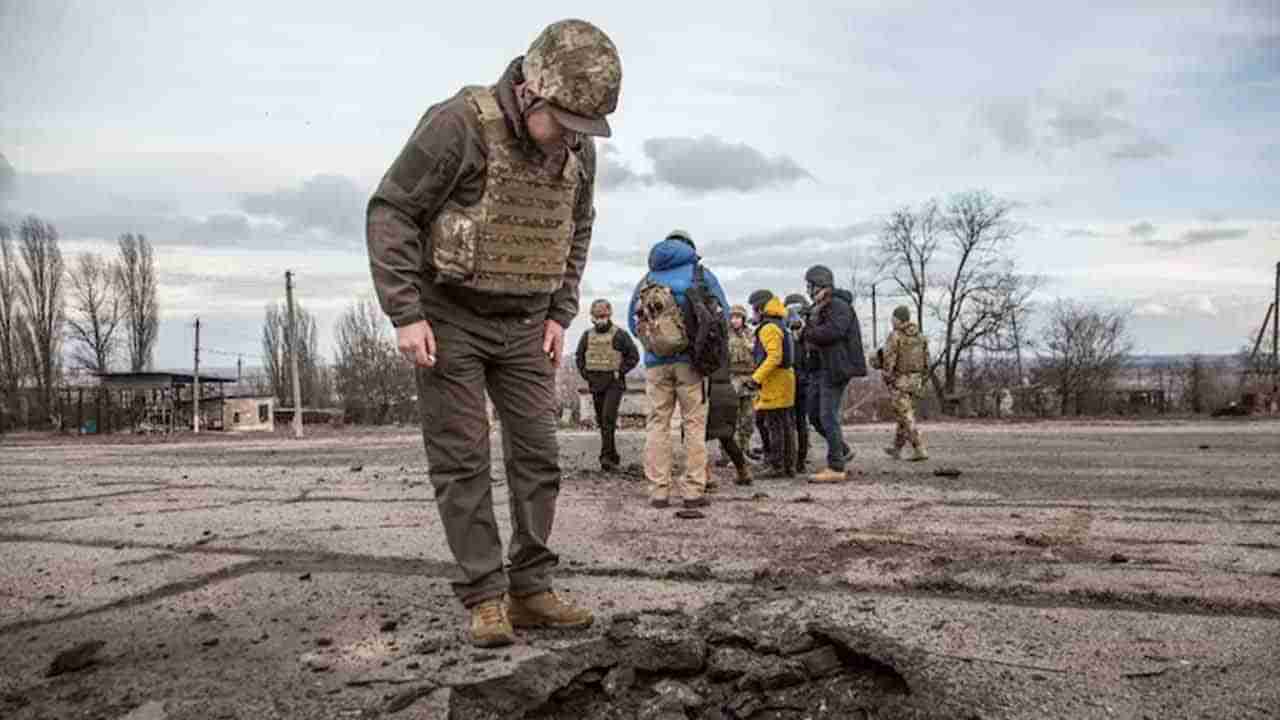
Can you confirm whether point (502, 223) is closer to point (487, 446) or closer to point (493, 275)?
point (493, 275)

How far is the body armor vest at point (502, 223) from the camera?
3193 millimetres

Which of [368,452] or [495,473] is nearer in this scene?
[495,473]

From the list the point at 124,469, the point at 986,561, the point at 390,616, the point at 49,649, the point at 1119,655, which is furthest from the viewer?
the point at 124,469

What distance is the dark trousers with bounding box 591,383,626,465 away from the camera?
31.8ft

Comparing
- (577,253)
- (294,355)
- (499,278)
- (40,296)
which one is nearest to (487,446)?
(499,278)

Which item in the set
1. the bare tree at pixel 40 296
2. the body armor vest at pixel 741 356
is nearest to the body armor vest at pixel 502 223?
the body armor vest at pixel 741 356

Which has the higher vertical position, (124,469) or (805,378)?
(805,378)

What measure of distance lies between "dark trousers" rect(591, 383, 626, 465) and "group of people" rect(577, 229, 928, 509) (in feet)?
0.05

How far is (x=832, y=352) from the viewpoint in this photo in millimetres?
8453

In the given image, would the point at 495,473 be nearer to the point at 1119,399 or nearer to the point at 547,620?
the point at 547,620

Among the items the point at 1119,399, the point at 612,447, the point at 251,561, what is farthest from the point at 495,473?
the point at 1119,399

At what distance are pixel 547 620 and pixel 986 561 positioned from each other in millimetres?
2135

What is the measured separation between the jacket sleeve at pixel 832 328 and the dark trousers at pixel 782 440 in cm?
73

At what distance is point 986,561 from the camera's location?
436 centimetres
